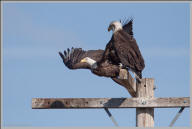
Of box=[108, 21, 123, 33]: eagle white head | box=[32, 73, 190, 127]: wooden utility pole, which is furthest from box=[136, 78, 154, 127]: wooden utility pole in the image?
box=[108, 21, 123, 33]: eagle white head

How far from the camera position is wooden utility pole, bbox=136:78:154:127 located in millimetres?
4730

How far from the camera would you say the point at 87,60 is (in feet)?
20.4

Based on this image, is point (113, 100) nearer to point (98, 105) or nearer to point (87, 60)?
point (98, 105)

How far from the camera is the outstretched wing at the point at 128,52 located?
17.3ft

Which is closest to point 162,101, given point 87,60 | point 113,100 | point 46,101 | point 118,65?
point 113,100

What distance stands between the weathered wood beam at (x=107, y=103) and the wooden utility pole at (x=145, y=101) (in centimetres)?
7

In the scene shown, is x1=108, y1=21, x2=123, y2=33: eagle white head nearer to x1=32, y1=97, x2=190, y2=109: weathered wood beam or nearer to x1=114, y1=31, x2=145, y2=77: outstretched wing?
x1=114, y1=31, x2=145, y2=77: outstretched wing

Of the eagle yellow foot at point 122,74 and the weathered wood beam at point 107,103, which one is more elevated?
the eagle yellow foot at point 122,74

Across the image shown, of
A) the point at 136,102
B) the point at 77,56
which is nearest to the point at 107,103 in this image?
the point at 136,102

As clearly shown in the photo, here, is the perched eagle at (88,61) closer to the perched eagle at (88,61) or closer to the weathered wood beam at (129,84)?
the perched eagle at (88,61)

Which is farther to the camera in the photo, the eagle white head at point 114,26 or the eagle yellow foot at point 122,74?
the eagle white head at point 114,26

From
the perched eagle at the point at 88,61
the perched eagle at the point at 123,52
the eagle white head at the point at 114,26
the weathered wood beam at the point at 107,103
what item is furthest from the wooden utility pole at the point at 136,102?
the eagle white head at the point at 114,26

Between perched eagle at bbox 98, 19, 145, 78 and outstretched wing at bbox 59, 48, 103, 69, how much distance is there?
0.53 meters

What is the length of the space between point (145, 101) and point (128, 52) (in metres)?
0.94
